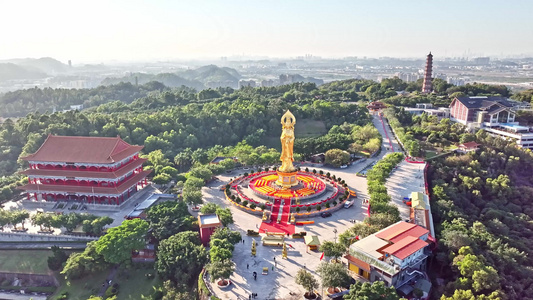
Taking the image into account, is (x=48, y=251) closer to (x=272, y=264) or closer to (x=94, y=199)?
(x=94, y=199)

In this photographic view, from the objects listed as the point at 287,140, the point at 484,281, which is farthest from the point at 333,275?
the point at 287,140

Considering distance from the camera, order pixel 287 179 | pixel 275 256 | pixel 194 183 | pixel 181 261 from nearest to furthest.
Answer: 1. pixel 181 261
2. pixel 275 256
3. pixel 194 183
4. pixel 287 179

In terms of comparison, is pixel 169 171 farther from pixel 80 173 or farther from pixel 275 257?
pixel 275 257

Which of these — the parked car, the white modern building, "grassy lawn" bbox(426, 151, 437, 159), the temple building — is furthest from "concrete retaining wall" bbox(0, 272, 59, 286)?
the white modern building

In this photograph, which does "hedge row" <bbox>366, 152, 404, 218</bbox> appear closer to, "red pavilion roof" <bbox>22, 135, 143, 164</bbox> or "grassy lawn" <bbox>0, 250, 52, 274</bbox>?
"red pavilion roof" <bbox>22, 135, 143, 164</bbox>

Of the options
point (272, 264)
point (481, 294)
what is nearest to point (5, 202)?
point (272, 264)

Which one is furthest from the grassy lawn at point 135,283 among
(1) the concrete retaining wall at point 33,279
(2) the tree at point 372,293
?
(2) the tree at point 372,293

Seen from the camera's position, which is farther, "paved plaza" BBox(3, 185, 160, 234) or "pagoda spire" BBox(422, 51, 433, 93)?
"pagoda spire" BBox(422, 51, 433, 93)
